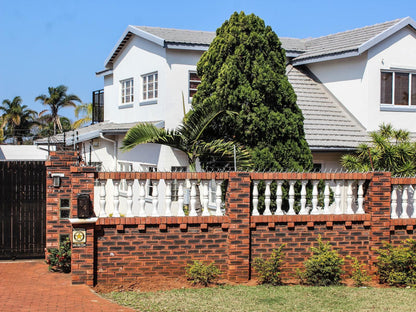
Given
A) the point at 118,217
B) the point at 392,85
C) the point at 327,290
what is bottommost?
the point at 327,290

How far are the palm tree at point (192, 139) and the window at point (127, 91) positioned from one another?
810 cm

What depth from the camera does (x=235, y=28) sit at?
12.1 meters

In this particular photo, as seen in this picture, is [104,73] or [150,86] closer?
[150,86]

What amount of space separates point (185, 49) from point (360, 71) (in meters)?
5.54

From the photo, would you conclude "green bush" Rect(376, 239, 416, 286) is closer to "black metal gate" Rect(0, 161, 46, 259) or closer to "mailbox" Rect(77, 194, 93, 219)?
"mailbox" Rect(77, 194, 93, 219)

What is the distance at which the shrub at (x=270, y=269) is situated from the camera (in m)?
9.27

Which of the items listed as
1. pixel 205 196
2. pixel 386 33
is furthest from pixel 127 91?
pixel 205 196

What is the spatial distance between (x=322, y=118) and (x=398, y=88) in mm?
2773

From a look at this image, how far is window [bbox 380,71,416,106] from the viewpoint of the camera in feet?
55.9

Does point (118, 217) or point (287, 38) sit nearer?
point (118, 217)

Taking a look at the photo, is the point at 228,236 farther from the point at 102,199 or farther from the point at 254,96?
the point at 254,96

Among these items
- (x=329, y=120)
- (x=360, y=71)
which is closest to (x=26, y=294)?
(x=329, y=120)

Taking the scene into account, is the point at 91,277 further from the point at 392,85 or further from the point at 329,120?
the point at 392,85

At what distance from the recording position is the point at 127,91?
20.4 m
